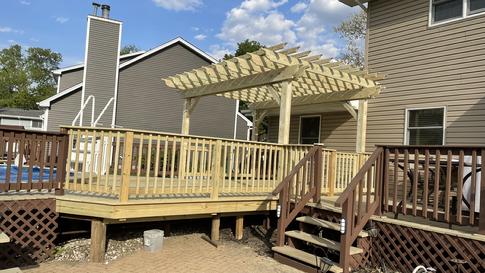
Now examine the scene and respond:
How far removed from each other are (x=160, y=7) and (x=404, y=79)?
2411 centimetres

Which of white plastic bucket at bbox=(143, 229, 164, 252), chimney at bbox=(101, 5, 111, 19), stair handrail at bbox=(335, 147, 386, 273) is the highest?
chimney at bbox=(101, 5, 111, 19)

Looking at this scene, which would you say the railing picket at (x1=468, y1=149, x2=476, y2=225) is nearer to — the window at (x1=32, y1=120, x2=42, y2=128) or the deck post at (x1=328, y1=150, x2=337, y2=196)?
the deck post at (x1=328, y1=150, x2=337, y2=196)

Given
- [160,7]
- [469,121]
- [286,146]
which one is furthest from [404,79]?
[160,7]

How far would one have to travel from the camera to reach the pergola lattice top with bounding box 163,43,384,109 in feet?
22.8

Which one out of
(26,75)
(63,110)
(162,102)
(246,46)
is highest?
(246,46)

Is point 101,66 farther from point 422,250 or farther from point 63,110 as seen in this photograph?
point 422,250

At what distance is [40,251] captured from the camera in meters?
5.05

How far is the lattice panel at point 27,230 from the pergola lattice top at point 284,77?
4.16 meters

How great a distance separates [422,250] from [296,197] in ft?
6.43

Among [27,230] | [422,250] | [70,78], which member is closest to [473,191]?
[422,250]

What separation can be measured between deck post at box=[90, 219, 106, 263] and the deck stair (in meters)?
2.40

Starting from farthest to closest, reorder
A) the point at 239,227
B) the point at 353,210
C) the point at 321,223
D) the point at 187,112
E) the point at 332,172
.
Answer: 1. the point at 187,112
2. the point at 332,172
3. the point at 239,227
4. the point at 321,223
5. the point at 353,210

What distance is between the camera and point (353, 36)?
86.2ft

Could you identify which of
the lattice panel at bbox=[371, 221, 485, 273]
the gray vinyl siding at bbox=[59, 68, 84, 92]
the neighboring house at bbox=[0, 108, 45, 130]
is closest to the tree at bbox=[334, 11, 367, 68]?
the gray vinyl siding at bbox=[59, 68, 84, 92]
